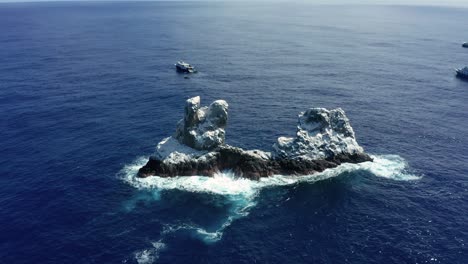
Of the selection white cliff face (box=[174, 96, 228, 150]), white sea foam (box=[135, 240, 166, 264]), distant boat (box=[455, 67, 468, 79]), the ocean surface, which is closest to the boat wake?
the ocean surface

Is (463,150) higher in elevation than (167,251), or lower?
higher

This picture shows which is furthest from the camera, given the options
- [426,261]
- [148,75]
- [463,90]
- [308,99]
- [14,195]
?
[148,75]

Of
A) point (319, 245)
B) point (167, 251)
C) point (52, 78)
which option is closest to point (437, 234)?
point (319, 245)

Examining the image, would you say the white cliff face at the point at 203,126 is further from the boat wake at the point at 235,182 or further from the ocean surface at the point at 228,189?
the ocean surface at the point at 228,189

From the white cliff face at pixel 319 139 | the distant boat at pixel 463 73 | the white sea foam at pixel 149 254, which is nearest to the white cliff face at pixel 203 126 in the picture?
the white cliff face at pixel 319 139

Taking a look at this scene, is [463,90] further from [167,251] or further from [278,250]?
[167,251]

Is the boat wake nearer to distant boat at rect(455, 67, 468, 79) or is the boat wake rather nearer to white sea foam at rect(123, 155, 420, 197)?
white sea foam at rect(123, 155, 420, 197)

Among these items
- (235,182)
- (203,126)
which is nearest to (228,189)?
(235,182)

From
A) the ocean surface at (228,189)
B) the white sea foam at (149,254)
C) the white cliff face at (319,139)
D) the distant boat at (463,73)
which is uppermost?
the distant boat at (463,73)

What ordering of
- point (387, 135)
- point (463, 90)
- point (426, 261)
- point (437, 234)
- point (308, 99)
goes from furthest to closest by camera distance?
1. point (463, 90)
2. point (308, 99)
3. point (387, 135)
4. point (437, 234)
5. point (426, 261)
